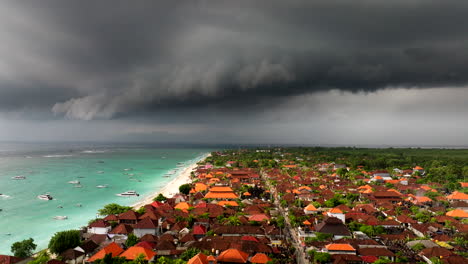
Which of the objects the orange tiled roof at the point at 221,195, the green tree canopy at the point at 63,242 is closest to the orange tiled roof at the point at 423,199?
the orange tiled roof at the point at 221,195

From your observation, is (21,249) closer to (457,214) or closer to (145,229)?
(145,229)

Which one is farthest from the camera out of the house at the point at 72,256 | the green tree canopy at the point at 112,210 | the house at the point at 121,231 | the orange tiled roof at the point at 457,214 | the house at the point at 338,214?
the green tree canopy at the point at 112,210

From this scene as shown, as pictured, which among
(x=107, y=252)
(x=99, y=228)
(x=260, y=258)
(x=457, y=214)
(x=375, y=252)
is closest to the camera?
(x=260, y=258)

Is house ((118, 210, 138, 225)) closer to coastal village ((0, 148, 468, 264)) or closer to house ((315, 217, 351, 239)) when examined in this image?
coastal village ((0, 148, 468, 264))

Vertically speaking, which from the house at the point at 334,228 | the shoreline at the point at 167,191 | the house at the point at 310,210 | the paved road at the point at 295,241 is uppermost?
the house at the point at 334,228

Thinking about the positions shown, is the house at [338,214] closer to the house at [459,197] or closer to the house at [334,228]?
the house at [334,228]

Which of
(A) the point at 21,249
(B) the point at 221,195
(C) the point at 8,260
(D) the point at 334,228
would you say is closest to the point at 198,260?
(D) the point at 334,228

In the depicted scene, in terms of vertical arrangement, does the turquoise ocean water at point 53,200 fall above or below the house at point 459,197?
below
